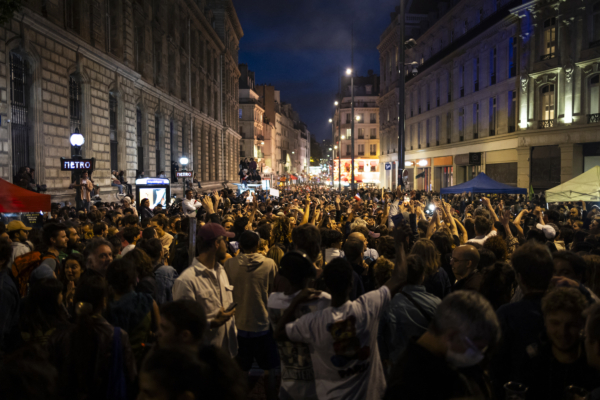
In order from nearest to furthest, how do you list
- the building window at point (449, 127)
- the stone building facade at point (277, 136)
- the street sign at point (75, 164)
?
the street sign at point (75, 164) → the building window at point (449, 127) → the stone building facade at point (277, 136)

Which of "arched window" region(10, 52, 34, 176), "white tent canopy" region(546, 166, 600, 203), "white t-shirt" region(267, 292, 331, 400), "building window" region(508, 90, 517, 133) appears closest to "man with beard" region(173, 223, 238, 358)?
"white t-shirt" region(267, 292, 331, 400)

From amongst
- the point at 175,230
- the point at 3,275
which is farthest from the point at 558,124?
the point at 3,275

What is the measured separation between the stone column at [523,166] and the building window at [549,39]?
18.1 ft

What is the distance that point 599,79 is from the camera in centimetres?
2477

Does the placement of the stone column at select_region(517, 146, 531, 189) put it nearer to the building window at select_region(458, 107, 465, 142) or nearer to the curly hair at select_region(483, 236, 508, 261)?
the building window at select_region(458, 107, 465, 142)

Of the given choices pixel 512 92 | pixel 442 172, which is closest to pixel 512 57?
pixel 512 92

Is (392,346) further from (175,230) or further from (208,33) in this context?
(208,33)

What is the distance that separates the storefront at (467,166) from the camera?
34312mm

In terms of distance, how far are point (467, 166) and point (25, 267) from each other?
35770mm

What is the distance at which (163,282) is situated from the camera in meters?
5.12

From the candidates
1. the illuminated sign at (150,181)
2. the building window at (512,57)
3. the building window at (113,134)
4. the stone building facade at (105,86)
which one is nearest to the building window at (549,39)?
the building window at (512,57)

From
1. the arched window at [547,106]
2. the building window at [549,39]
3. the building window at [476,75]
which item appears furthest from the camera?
the building window at [476,75]

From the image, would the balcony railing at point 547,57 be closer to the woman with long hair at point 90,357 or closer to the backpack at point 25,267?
the backpack at point 25,267

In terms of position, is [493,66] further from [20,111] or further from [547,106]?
[20,111]
